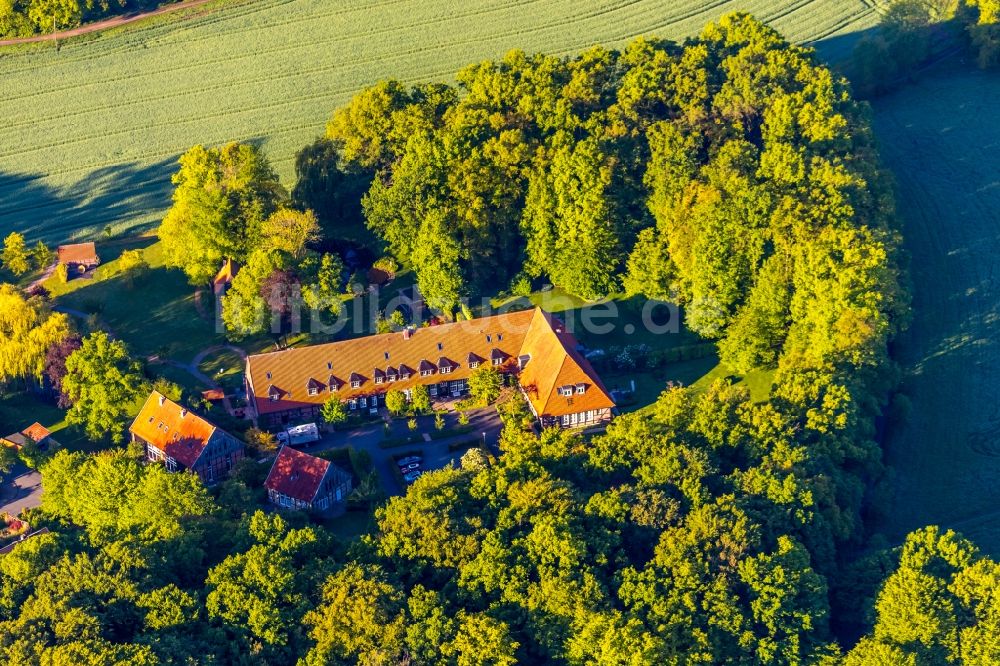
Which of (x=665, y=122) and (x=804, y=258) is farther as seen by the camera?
(x=665, y=122)

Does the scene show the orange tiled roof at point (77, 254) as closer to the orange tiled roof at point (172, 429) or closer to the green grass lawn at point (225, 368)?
the green grass lawn at point (225, 368)

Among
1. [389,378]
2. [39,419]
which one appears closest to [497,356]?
[389,378]

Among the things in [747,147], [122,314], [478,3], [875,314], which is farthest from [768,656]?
[478,3]

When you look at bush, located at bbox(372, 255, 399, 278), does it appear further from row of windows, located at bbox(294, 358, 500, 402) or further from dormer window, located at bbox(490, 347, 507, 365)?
dormer window, located at bbox(490, 347, 507, 365)

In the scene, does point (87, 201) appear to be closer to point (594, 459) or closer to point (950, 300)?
point (594, 459)

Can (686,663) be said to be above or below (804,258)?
below

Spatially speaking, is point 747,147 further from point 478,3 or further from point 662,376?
point 478,3

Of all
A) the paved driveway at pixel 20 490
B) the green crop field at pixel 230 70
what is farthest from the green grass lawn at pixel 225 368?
the green crop field at pixel 230 70

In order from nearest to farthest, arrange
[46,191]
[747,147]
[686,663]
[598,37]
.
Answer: [686,663]
[747,147]
[46,191]
[598,37]
